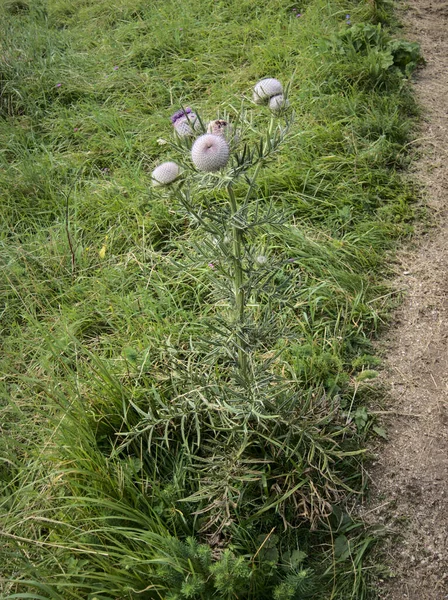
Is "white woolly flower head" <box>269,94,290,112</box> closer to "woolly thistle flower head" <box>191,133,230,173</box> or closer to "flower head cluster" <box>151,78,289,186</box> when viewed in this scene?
"flower head cluster" <box>151,78,289,186</box>

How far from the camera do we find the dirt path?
172 centimetres

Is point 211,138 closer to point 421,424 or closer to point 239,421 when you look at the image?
point 239,421

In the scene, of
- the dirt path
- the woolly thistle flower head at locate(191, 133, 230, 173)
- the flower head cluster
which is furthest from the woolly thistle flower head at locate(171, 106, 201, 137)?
the dirt path

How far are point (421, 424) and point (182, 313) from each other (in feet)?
3.40

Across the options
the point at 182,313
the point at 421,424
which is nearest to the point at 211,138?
the point at 182,313

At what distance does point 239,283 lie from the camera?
159 centimetres

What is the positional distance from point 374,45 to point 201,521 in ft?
10.2

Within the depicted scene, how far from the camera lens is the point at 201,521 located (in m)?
1.77

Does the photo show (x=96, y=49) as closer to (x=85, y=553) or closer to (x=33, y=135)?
(x=33, y=135)

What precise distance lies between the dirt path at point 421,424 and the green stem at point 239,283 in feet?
2.13

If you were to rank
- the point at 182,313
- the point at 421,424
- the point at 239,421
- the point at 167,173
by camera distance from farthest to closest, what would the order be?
the point at 182,313
the point at 421,424
the point at 239,421
the point at 167,173

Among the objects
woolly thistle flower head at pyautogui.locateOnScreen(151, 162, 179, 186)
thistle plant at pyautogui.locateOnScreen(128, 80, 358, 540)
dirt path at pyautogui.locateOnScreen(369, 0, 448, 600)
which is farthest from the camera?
dirt path at pyautogui.locateOnScreen(369, 0, 448, 600)

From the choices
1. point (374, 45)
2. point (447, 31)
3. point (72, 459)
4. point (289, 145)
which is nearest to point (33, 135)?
point (289, 145)

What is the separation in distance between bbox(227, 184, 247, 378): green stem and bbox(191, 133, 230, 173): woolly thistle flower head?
3.6 inches
